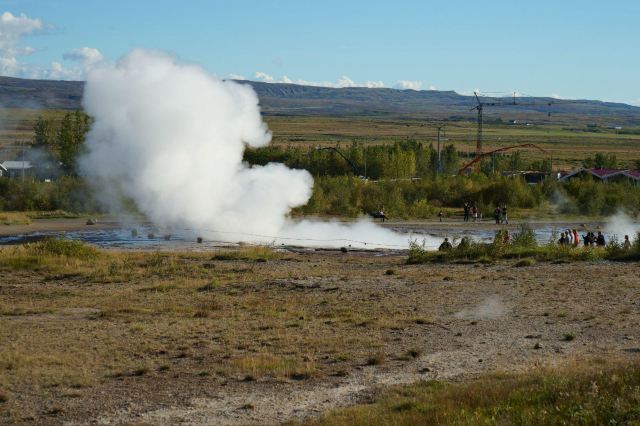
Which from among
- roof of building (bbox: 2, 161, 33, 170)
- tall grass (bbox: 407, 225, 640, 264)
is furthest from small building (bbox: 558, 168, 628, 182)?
roof of building (bbox: 2, 161, 33, 170)

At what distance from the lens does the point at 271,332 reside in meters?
23.2

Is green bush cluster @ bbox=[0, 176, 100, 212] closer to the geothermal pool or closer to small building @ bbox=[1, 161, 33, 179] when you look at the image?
the geothermal pool

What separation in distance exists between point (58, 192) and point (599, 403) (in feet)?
203

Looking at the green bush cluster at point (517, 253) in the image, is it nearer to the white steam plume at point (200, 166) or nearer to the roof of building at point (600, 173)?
the white steam plume at point (200, 166)

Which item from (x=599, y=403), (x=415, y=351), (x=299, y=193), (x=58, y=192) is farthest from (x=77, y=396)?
(x=58, y=192)

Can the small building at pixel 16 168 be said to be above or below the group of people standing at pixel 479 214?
above

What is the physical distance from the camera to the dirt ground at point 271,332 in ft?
56.0

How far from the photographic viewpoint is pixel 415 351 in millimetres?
20578

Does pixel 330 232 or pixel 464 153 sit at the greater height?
pixel 464 153

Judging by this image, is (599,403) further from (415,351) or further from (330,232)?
(330,232)

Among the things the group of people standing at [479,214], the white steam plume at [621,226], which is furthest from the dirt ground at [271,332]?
the group of people standing at [479,214]

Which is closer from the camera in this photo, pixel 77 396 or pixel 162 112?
pixel 77 396

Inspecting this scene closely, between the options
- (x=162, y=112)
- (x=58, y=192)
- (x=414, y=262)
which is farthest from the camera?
(x=58, y=192)

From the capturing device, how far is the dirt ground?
1708 centimetres
